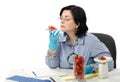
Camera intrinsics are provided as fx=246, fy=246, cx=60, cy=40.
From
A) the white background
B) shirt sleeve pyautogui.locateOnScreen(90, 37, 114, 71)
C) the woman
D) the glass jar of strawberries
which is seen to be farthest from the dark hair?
the white background

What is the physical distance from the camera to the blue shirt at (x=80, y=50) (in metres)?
2.04

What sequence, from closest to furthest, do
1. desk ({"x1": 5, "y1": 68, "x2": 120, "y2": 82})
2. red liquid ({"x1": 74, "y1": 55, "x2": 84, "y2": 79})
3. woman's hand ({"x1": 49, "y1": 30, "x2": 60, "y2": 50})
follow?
1. red liquid ({"x1": 74, "y1": 55, "x2": 84, "y2": 79})
2. desk ({"x1": 5, "y1": 68, "x2": 120, "y2": 82})
3. woman's hand ({"x1": 49, "y1": 30, "x2": 60, "y2": 50})

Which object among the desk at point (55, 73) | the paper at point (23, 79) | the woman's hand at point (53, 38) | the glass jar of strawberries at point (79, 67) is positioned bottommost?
the desk at point (55, 73)

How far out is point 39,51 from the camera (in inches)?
118

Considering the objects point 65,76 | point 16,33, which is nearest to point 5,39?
point 16,33

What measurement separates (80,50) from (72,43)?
0.33ft

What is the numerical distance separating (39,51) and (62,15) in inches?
40.4

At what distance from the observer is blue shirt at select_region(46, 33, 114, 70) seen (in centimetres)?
204

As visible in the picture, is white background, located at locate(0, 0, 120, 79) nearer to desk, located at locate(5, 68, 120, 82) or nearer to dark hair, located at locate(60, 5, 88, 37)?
dark hair, located at locate(60, 5, 88, 37)

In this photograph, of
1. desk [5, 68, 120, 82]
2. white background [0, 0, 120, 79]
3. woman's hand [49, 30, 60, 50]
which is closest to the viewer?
desk [5, 68, 120, 82]

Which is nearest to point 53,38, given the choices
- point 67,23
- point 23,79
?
point 67,23

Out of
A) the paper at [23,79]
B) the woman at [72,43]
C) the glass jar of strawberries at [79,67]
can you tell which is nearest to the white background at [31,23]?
the woman at [72,43]

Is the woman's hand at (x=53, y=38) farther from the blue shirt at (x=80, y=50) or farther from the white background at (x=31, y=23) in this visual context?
the white background at (x=31, y=23)

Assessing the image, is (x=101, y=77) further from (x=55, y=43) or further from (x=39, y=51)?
(x=39, y=51)
